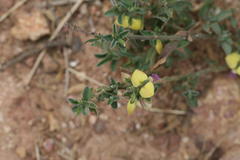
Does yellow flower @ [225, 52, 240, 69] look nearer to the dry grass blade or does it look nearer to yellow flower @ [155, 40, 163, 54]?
yellow flower @ [155, 40, 163, 54]

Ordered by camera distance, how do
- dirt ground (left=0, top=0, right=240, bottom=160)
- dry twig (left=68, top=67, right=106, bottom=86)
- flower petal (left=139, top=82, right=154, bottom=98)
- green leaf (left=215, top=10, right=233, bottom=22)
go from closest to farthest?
flower petal (left=139, top=82, right=154, bottom=98)
green leaf (left=215, top=10, right=233, bottom=22)
dirt ground (left=0, top=0, right=240, bottom=160)
dry twig (left=68, top=67, right=106, bottom=86)

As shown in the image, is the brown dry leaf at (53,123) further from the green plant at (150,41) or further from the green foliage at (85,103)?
the green foliage at (85,103)

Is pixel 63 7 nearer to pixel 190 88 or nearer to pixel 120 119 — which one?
pixel 120 119

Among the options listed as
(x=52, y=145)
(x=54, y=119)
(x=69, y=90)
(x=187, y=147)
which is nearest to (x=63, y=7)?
(x=69, y=90)

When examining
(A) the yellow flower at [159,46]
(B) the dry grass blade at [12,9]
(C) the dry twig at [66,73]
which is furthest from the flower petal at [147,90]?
(B) the dry grass blade at [12,9]

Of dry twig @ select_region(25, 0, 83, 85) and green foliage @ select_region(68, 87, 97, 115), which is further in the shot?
dry twig @ select_region(25, 0, 83, 85)

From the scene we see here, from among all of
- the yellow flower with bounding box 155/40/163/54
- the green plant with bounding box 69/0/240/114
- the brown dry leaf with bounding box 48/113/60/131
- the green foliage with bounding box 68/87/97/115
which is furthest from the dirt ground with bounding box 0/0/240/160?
the green foliage with bounding box 68/87/97/115

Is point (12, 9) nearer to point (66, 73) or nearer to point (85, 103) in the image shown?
point (66, 73)

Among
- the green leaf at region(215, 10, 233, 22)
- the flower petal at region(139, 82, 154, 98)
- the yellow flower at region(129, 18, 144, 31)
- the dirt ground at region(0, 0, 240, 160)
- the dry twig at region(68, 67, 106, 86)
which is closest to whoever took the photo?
the flower petal at region(139, 82, 154, 98)
